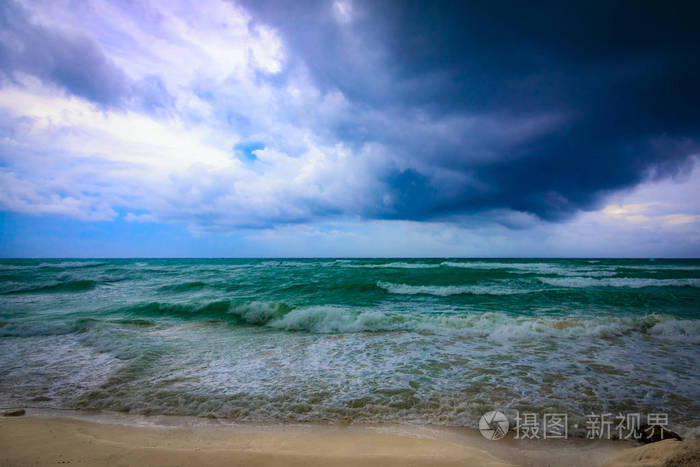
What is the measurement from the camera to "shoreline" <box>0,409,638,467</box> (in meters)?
3.20

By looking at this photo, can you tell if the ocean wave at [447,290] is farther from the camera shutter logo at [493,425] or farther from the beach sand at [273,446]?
the beach sand at [273,446]

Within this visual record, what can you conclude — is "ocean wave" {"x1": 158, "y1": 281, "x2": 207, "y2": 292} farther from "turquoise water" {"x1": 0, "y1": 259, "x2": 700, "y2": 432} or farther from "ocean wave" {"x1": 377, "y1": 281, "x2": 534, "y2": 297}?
"ocean wave" {"x1": 377, "y1": 281, "x2": 534, "y2": 297}

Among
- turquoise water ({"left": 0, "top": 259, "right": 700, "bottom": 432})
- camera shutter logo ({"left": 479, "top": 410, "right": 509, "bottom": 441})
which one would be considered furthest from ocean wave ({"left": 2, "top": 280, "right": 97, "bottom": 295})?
camera shutter logo ({"left": 479, "top": 410, "right": 509, "bottom": 441})

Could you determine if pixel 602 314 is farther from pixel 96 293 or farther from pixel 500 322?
pixel 96 293

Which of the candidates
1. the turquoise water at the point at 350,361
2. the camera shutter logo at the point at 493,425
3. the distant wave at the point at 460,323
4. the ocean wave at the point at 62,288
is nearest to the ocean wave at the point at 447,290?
the turquoise water at the point at 350,361

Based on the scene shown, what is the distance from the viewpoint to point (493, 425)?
415 cm

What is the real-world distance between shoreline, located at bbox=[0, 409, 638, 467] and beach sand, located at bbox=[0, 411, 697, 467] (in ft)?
0.04

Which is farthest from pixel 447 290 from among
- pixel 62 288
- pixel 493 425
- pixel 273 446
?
pixel 62 288

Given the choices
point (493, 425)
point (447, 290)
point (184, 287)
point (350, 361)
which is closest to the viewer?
point (493, 425)

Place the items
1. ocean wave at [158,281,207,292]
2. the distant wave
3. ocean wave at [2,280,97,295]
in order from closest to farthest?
1. the distant wave
2. ocean wave at [158,281,207,292]
3. ocean wave at [2,280,97,295]

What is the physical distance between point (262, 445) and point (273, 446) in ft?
0.49

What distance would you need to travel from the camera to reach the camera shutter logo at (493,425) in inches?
155

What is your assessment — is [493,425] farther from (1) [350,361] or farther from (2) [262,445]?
→ (1) [350,361]

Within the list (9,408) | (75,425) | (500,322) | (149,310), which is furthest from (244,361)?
(149,310)
